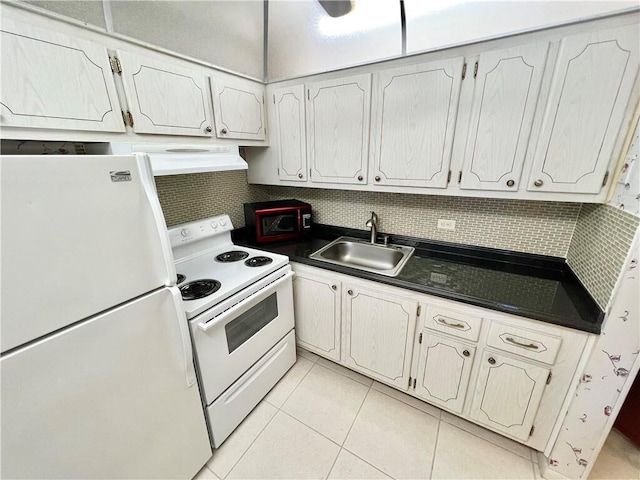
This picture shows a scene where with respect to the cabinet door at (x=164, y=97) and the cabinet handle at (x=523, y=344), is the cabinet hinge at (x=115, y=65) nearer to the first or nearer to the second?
the cabinet door at (x=164, y=97)

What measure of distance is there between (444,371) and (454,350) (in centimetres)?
17

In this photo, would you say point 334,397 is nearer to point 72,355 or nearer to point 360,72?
point 72,355

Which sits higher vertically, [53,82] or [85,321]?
[53,82]

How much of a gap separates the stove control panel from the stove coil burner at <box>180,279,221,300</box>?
39 centimetres

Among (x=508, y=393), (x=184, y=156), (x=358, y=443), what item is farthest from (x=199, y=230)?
(x=508, y=393)

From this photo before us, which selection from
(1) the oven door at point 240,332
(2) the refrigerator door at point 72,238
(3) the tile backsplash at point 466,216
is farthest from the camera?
(1) the oven door at point 240,332

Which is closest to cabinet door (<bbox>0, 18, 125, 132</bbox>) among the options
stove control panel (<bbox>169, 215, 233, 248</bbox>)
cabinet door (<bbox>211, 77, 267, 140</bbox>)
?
cabinet door (<bbox>211, 77, 267, 140</bbox>)

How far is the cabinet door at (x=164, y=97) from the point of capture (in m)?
1.22

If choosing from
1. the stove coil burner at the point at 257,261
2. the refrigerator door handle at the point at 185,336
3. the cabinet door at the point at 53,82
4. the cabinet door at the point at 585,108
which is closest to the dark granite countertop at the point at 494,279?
the stove coil burner at the point at 257,261

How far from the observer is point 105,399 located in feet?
2.89

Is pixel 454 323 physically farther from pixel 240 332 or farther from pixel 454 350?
pixel 240 332

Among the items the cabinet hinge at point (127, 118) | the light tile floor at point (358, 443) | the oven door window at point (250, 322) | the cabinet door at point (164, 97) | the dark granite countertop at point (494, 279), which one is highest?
the cabinet door at point (164, 97)

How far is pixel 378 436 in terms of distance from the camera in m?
1.51

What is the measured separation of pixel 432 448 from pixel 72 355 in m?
1.77
